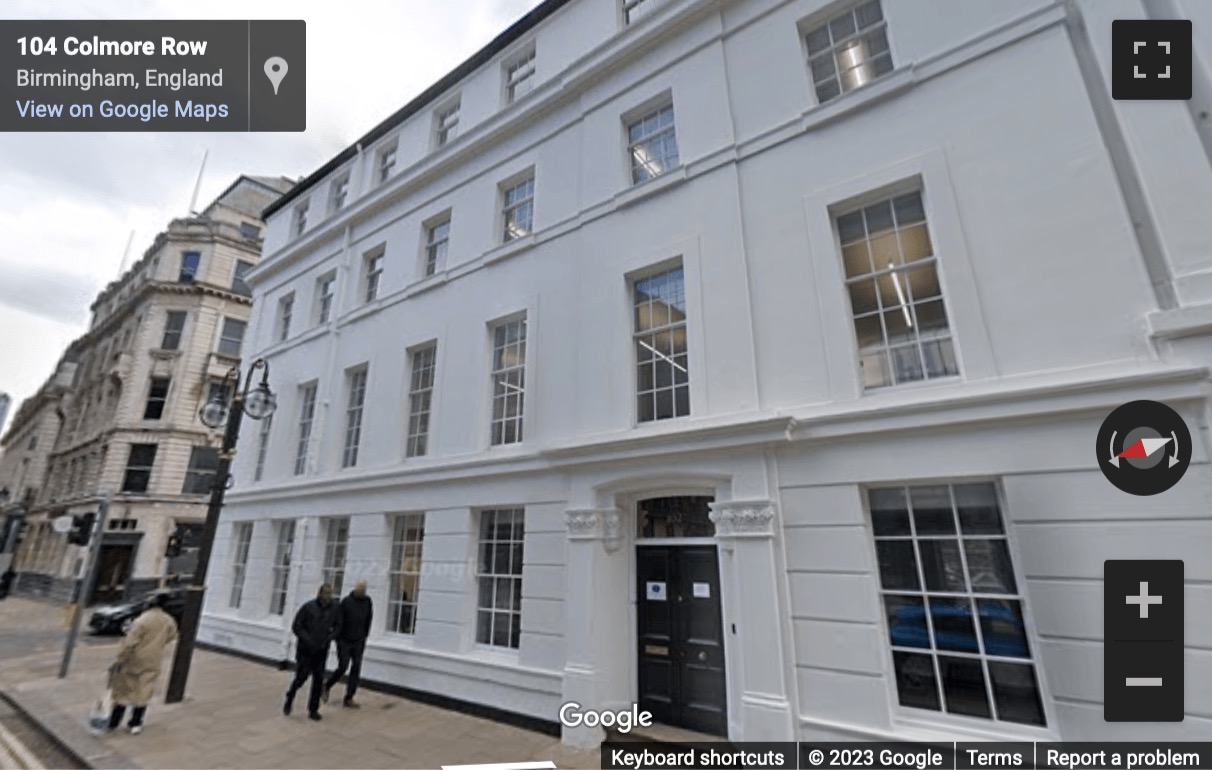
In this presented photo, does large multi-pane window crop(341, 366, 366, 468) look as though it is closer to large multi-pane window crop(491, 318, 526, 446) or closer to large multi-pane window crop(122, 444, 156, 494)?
large multi-pane window crop(491, 318, 526, 446)

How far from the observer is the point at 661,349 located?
7.93m

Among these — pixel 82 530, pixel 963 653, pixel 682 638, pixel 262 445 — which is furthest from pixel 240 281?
pixel 963 653

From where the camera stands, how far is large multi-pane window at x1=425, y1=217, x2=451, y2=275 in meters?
12.0

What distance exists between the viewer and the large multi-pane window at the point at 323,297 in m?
14.4

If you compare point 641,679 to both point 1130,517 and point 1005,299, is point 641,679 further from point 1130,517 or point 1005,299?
point 1005,299

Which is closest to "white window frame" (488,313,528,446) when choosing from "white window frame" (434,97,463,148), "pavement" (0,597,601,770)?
"pavement" (0,597,601,770)

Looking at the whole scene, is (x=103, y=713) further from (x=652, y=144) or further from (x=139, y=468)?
(x=139, y=468)

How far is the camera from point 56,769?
19.4 feet

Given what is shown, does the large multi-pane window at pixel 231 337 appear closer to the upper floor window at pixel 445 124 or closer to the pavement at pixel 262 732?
the pavement at pixel 262 732

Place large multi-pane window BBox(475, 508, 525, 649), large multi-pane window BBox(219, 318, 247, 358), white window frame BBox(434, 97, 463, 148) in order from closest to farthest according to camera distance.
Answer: large multi-pane window BBox(475, 508, 525, 649)
white window frame BBox(434, 97, 463, 148)
large multi-pane window BBox(219, 318, 247, 358)

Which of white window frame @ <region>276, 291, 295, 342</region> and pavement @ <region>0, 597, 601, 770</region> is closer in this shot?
pavement @ <region>0, 597, 601, 770</region>

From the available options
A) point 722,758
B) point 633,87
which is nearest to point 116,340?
point 633,87

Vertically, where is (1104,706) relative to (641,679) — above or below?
above

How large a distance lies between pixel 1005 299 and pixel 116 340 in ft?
139
